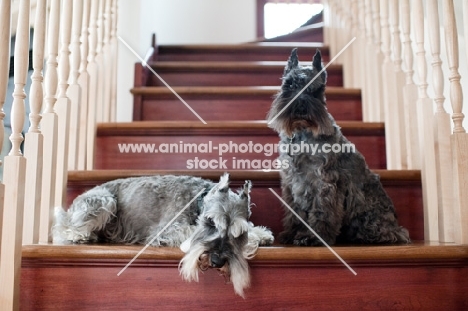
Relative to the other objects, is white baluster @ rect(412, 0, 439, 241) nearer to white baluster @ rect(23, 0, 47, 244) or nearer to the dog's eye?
the dog's eye

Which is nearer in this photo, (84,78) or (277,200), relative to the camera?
(277,200)

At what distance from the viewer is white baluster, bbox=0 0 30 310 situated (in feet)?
4.11

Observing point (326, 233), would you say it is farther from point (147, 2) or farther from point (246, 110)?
point (147, 2)

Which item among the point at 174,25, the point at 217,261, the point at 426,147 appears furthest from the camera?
the point at 174,25

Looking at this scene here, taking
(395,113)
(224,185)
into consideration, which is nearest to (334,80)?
(395,113)

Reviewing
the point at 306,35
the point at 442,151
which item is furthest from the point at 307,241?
the point at 306,35

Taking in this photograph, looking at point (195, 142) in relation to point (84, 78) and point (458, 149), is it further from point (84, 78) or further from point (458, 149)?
point (458, 149)

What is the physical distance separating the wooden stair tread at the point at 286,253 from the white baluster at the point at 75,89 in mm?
614

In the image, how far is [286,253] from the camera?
4.21ft

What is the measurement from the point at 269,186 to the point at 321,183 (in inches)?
10.2

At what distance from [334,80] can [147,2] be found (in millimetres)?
1384

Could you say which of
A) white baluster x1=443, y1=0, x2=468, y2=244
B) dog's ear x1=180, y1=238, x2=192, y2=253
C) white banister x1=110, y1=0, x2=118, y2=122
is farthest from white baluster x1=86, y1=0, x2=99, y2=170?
white baluster x1=443, y1=0, x2=468, y2=244

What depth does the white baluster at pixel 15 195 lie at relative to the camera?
1.25 meters

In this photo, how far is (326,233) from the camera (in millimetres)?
1524
